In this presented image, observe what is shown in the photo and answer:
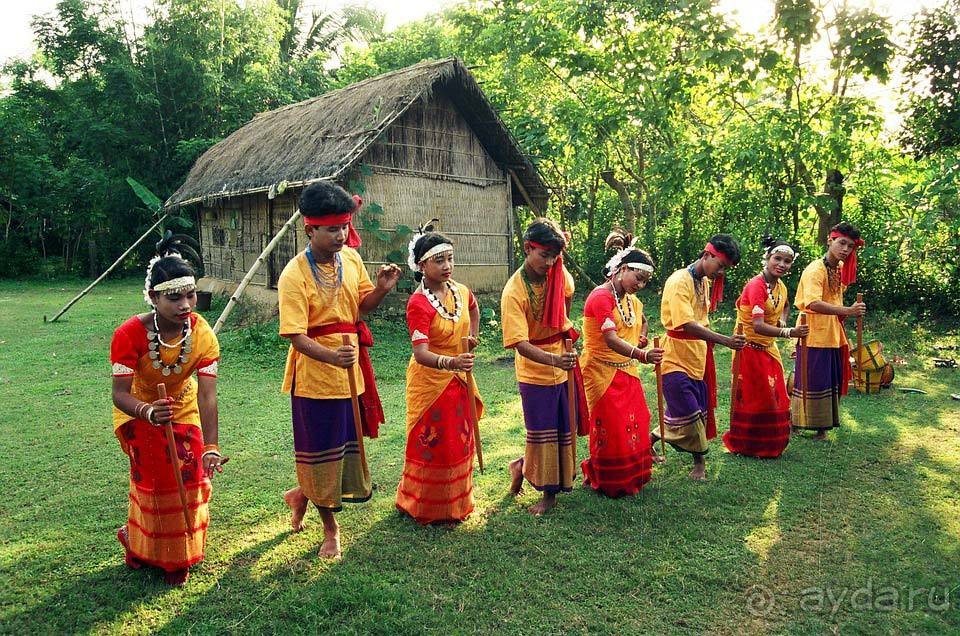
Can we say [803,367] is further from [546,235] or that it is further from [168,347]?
[168,347]

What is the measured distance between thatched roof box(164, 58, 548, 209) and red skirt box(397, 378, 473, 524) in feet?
21.1

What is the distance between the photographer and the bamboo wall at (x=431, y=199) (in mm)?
11445

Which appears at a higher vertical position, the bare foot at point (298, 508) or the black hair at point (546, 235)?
the black hair at point (546, 235)

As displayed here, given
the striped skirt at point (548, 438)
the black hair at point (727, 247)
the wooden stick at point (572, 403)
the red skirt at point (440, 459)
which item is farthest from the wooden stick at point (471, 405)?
the black hair at point (727, 247)

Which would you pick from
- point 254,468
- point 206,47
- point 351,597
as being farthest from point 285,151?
point 206,47

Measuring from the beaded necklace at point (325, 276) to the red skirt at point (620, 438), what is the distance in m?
2.02

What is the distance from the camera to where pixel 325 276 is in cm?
387

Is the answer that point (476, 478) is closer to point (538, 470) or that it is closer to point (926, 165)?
point (538, 470)

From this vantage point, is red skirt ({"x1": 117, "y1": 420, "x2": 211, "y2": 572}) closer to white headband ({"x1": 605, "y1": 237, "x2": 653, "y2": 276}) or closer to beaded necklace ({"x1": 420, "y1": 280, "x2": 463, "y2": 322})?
→ beaded necklace ({"x1": 420, "y1": 280, "x2": 463, "y2": 322})

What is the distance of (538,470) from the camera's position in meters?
4.54

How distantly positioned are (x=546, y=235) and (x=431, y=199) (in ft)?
26.4

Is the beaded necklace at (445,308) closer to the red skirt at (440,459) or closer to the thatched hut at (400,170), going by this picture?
the red skirt at (440,459)

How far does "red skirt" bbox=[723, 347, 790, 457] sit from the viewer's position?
219 inches

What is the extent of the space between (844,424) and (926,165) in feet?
19.2
